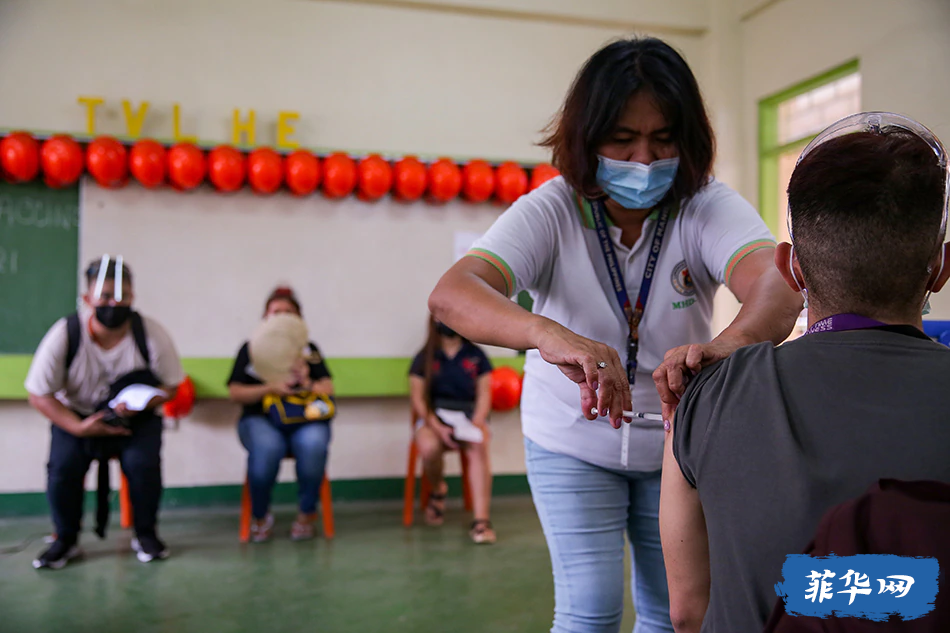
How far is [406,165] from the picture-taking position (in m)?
4.90

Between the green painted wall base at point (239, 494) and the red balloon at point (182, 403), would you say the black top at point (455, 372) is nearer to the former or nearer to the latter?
the green painted wall base at point (239, 494)

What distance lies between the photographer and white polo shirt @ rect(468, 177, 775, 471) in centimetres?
150

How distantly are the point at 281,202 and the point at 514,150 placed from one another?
1.59 metres

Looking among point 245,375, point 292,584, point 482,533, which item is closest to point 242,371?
point 245,375

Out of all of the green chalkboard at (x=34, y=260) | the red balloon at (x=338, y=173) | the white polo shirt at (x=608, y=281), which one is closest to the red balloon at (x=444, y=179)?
the red balloon at (x=338, y=173)

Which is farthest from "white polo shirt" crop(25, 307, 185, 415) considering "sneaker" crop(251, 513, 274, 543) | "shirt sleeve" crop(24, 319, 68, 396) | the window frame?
the window frame

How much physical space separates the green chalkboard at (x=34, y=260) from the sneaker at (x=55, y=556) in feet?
4.79

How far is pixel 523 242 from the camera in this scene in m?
1.48

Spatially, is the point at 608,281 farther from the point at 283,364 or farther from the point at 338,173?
the point at 338,173

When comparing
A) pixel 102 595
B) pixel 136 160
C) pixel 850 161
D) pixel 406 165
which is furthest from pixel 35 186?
pixel 850 161

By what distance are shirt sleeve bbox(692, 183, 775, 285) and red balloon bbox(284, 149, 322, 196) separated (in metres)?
3.55

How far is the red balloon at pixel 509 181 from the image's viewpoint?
199 inches

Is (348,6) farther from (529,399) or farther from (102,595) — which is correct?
(529,399)

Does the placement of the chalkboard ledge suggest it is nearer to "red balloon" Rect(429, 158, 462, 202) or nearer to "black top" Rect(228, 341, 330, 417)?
"black top" Rect(228, 341, 330, 417)
